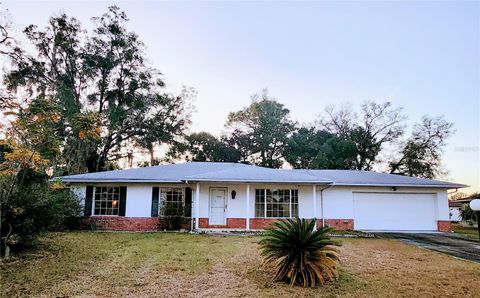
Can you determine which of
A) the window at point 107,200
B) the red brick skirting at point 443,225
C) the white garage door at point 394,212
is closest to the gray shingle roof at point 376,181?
the white garage door at point 394,212

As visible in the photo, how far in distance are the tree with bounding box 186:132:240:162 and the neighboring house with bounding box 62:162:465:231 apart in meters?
13.9

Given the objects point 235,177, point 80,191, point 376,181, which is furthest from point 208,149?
point 376,181

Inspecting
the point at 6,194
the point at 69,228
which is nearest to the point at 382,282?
the point at 6,194

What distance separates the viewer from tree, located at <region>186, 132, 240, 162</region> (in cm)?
3006

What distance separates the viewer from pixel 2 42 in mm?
10953

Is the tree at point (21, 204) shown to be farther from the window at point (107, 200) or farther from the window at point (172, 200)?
the window at point (172, 200)

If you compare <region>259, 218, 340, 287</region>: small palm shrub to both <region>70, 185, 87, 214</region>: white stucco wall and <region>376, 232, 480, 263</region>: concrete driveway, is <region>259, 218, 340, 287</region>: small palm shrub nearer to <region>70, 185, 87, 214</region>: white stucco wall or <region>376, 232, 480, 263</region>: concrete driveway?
<region>376, 232, 480, 263</region>: concrete driveway

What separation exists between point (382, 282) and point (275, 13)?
1088 cm

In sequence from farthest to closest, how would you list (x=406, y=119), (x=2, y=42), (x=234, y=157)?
(x=234, y=157) → (x=406, y=119) → (x=2, y=42)

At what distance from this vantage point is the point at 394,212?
1585 cm

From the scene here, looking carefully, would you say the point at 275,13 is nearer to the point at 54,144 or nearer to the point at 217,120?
the point at 54,144

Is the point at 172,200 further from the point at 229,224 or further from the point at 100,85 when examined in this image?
the point at 100,85

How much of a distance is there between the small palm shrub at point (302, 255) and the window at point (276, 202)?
859 centimetres

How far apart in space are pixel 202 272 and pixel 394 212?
12.6 meters
